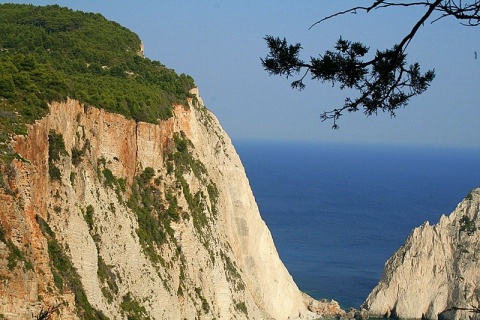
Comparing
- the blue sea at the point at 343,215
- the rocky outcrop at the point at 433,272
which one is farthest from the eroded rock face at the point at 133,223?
the blue sea at the point at 343,215

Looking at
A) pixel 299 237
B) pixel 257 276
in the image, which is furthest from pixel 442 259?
pixel 299 237

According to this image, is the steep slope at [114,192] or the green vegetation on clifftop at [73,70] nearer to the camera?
the steep slope at [114,192]

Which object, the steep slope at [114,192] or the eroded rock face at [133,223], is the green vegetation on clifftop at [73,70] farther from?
the eroded rock face at [133,223]

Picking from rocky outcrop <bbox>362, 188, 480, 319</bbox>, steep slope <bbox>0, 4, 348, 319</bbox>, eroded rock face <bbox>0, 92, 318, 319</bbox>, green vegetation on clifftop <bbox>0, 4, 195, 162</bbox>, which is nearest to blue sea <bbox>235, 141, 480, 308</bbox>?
rocky outcrop <bbox>362, 188, 480, 319</bbox>

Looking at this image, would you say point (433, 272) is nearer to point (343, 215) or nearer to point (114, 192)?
point (114, 192)

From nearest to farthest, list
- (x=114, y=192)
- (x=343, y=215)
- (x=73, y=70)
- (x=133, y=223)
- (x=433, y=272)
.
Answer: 1. (x=114, y=192)
2. (x=133, y=223)
3. (x=73, y=70)
4. (x=433, y=272)
5. (x=343, y=215)

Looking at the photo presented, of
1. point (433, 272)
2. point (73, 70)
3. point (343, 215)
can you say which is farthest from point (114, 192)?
point (343, 215)

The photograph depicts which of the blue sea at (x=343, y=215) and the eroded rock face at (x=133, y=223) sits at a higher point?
the eroded rock face at (x=133, y=223)
